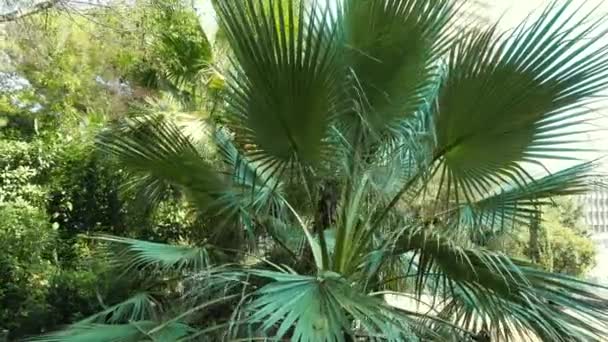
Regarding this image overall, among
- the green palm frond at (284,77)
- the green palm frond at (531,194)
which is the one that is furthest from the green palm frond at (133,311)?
the green palm frond at (531,194)

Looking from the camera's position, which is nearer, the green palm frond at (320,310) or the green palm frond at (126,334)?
the green palm frond at (320,310)

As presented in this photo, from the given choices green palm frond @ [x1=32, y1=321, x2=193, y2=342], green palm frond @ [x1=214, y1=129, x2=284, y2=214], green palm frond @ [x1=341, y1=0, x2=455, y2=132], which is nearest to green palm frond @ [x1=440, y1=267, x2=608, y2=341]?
green palm frond @ [x1=341, y1=0, x2=455, y2=132]

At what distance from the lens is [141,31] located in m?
5.55

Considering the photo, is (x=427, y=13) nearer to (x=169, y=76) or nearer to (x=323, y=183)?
(x=323, y=183)

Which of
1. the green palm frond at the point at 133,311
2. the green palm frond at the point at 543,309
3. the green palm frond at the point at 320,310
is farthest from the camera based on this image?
the green palm frond at the point at 133,311

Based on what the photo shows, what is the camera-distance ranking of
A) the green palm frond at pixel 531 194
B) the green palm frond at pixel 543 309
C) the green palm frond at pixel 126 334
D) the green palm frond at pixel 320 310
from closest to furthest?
the green palm frond at pixel 320 310, the green palm frond at pixel 543 309, the green palm frond at pixel 126 334, the green palm frond at pixel 531 194

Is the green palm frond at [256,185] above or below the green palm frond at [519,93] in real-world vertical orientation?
below

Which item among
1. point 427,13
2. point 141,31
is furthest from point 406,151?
point 141,31

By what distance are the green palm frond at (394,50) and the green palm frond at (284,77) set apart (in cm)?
22

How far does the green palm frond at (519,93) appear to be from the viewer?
2158 mm

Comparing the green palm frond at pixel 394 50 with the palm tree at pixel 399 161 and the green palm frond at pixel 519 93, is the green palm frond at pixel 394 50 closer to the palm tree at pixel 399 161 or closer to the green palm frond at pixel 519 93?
the palm tree at pixel 399 161

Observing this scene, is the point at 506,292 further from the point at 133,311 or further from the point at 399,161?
the point at 133,311

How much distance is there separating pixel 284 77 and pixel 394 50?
0.63m

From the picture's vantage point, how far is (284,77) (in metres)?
2.29
